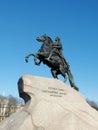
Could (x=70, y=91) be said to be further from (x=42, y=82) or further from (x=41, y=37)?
(x=41, y=37)

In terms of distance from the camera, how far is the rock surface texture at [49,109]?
489 inches

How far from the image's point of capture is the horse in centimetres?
1538

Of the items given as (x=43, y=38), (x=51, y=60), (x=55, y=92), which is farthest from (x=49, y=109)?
(x=43, y=38)

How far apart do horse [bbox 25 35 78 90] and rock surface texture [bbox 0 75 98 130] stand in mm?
1650

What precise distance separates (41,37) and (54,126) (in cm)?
535

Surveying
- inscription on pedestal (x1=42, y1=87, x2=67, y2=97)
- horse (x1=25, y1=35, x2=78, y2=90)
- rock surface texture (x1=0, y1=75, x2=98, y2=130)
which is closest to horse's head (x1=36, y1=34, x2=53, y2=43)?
horse (x1=25, y1=35, x2=78, y2=90)

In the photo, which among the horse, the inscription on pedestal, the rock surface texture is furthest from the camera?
the horse

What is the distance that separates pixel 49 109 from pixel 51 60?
3.30 m

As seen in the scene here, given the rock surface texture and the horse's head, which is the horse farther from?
the rock surface texture

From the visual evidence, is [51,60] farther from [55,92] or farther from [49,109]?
[49,109]

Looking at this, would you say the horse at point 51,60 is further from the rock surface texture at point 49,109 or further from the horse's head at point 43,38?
the rock surface texture at point 49,109

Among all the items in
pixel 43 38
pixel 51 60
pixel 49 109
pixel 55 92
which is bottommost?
pixel 49 109

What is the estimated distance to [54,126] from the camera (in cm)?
1245

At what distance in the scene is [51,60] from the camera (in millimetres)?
15594
